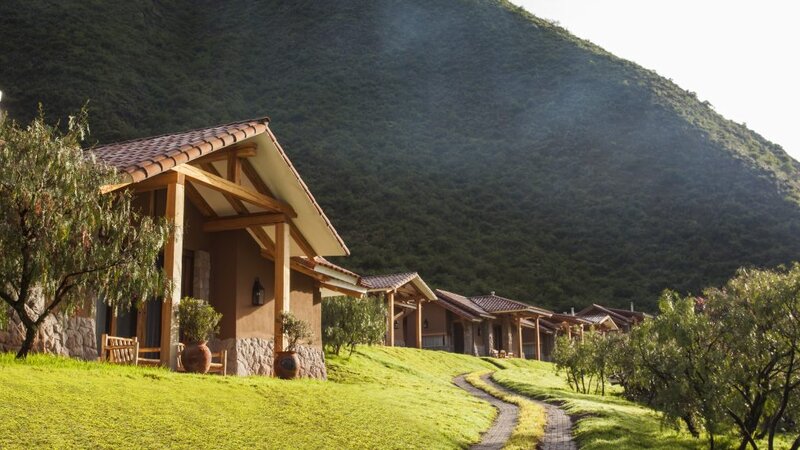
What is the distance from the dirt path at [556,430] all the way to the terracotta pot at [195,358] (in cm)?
632

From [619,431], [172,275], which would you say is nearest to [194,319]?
[172,275]

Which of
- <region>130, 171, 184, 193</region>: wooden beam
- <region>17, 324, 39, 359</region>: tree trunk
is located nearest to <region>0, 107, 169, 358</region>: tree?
<region>17, 324, 39, 359</region>: tree trunk

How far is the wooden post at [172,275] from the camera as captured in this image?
13586 mm

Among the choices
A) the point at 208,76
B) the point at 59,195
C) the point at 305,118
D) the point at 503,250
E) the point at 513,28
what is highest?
the point at 513,28

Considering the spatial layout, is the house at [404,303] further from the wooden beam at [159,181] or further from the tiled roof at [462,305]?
the wooden beam at [159,181]

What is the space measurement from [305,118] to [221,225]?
7282 cm

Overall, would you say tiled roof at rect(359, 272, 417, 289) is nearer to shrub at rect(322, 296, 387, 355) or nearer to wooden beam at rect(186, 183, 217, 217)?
shrub at rect(322, 296, 387, 355)

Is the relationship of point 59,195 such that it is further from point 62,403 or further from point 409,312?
point 409,312

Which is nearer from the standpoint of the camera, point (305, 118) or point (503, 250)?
point (503, 250)

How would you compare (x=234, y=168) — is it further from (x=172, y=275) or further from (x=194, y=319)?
(x=194, y=319)

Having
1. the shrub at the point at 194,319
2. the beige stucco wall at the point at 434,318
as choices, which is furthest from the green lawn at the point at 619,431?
the beige stucco wall at the point at 434,318

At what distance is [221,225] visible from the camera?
17953mm

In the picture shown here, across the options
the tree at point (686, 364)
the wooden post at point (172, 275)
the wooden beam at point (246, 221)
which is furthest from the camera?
the wooden beam at point (246, 221)

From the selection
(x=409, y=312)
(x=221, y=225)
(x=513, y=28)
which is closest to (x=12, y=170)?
(x=221, y=225)
